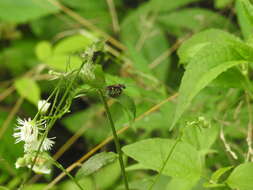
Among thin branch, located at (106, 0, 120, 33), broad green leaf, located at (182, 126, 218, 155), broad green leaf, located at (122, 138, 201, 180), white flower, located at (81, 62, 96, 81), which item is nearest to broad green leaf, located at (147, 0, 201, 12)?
thin branch, located at (106, 0, 120, 33)

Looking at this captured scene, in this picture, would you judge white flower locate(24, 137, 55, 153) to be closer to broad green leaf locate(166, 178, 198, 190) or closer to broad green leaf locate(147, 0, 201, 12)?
broad green leaf locate(166, 178, 198, 190)

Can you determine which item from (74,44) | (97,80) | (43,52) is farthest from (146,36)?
(97,80)

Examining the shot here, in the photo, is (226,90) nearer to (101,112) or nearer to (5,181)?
(101,112)

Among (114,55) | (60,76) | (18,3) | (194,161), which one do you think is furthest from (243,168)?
(18,3)

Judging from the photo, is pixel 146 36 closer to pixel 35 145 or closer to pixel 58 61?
pixel 58 61

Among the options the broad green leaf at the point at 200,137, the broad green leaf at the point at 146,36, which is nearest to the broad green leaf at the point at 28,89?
the broad green leaf at the point at 146,36

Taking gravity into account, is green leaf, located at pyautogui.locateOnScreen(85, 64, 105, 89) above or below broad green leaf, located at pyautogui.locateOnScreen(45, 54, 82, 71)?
above

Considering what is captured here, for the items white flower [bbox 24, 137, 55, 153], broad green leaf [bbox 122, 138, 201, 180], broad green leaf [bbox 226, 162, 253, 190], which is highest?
white flower [bbox 24, 137, 55, 153]
